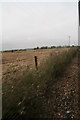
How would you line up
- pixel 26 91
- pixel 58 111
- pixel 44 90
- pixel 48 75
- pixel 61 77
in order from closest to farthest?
1. pixel 26 91
2. pixel 58 111
3. pixel 44 90
4. pixel 48 75
5. pixel 61 77

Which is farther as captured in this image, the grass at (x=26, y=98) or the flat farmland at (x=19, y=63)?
the flat farmland at (x=19, y=63)

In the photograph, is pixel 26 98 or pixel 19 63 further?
pixel 19 63

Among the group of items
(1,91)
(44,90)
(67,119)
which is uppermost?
(1,91)

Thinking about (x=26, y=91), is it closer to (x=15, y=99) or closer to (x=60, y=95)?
(x=15, y=99)

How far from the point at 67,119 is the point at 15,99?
125cm

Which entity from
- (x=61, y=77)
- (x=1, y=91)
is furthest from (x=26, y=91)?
(x=61, y=77)

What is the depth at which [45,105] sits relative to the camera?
11.6ft

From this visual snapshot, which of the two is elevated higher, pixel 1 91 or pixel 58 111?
pixel 1 91

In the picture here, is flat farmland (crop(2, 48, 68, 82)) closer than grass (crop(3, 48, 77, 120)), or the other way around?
grass (crop(3, 48, 77, 120))

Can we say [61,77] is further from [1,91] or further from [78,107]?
[1,91]

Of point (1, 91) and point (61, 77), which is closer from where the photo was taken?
point (1, 91)

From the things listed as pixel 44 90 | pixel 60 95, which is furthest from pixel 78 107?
pixel 44 90

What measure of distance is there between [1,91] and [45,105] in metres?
1.20

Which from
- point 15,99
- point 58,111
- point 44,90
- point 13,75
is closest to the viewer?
point 15,99
